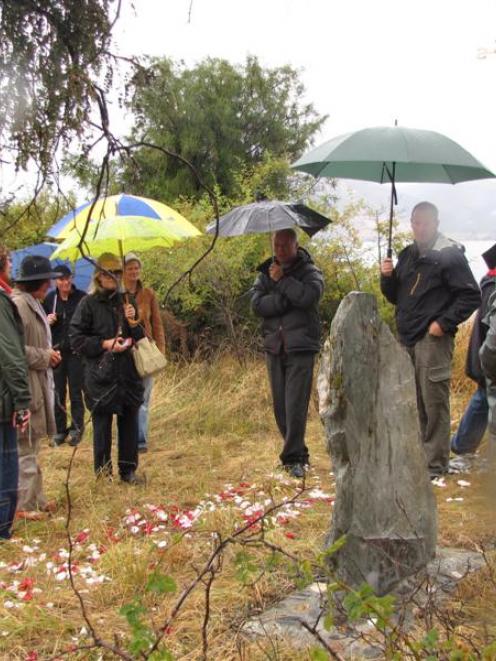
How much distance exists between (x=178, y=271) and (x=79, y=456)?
327 centimetres

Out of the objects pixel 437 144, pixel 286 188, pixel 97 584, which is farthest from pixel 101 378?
pixel 286 188

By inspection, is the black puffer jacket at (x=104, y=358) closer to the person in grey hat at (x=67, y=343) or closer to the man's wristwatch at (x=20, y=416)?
the man's wristwatch at (x=20, y=416)

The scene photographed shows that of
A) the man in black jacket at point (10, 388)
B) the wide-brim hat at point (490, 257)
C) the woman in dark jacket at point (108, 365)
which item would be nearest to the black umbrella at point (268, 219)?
the woman in dark jacket at point (108, 365)

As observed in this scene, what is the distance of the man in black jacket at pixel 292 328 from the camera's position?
18.9ft

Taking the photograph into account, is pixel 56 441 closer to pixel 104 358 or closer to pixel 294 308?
pixel 104 358

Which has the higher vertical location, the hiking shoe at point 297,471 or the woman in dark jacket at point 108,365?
the woman in dark jacket at point 108,365

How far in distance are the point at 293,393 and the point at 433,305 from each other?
1.24 meters

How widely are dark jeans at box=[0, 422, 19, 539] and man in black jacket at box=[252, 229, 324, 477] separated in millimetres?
2109

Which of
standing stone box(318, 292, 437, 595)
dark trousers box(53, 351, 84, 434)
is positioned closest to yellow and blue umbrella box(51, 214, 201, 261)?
dark trousers box(53, 351, 84, 434)

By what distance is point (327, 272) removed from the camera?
32.5 feet

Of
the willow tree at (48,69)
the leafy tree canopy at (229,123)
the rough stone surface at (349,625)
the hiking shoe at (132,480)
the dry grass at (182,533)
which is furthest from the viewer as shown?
the leafy tree canopy at (229,123)

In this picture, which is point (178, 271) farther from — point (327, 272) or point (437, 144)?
point (437, 144)

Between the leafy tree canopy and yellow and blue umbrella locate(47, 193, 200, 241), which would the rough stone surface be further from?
the leafy tree canopy

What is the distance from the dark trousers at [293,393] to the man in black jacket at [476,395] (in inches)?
48.8
